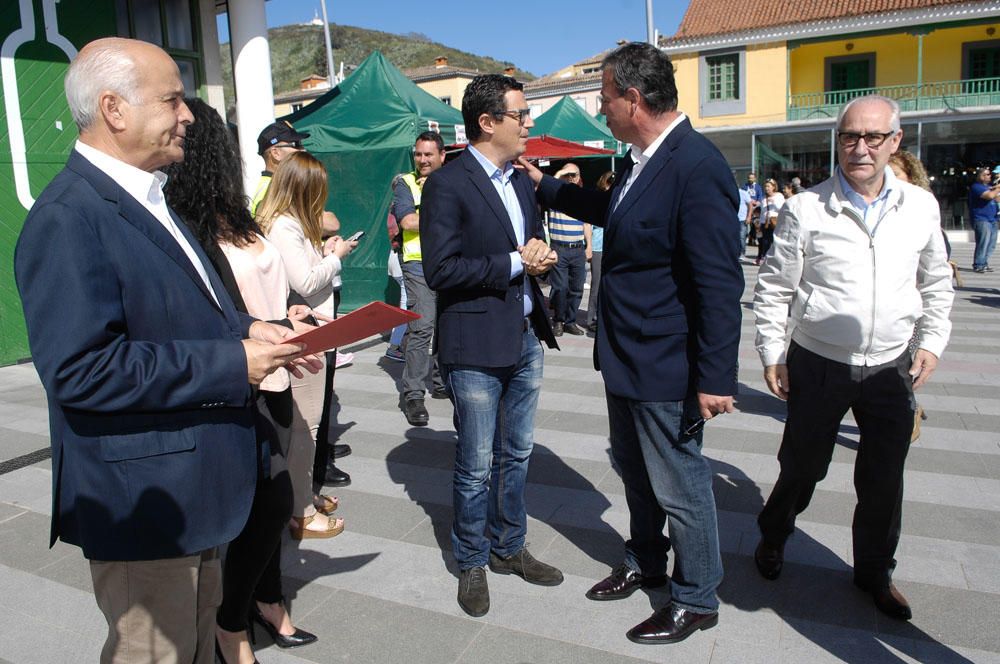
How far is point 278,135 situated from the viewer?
4.08m

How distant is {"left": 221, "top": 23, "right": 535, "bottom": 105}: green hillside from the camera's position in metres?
105

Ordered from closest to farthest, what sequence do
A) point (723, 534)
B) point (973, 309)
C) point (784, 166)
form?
point (723, 534) → point (973, 309) → point (784, 166)

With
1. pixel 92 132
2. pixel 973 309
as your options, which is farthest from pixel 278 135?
pixel 973 309

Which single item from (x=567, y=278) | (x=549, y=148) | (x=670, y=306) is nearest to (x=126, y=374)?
(x=670, y=306)

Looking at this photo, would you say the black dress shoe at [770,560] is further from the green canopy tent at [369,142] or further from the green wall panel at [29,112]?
the green wall panel at [29,112]

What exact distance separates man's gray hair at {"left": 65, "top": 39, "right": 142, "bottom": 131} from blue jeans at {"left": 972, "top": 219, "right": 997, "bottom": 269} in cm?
1434

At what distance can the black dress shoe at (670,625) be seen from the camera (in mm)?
2789

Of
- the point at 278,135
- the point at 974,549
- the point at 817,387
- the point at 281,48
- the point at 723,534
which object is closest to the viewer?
the point at 817,387

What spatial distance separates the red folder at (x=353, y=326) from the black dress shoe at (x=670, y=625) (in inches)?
61.8

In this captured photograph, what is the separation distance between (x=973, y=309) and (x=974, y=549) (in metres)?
7.54

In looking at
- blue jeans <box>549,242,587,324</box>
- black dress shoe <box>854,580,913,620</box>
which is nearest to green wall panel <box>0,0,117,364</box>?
blue jeans <box>549,242,587,324</box>

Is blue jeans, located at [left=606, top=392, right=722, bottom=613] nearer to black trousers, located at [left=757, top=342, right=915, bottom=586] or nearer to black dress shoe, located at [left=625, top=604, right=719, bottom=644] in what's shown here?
black dress shoe, located at [left=625, top=604, right=719, bottom=644]

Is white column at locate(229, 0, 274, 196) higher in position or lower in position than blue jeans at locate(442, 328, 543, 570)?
higher

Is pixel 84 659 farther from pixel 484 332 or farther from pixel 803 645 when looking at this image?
pixel 803 645
